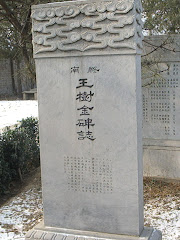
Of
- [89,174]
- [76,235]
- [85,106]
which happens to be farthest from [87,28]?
[76,235]

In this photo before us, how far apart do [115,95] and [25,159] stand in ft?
10.4

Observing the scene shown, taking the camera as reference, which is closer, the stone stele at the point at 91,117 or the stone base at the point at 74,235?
the stone stele at the point at 91,117

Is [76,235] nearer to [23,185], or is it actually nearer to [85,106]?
[85,106]

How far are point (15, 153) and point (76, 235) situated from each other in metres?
2.45

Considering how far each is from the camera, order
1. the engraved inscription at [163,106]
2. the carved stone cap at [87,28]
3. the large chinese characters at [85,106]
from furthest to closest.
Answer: the engraved inscription at [163,106], the large chinese characters at [85,106], the carved stone cap at [87,28]

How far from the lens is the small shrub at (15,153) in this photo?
4.72 meters

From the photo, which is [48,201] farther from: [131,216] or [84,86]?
[84,86]

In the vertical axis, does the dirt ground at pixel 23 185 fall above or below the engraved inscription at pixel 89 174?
below

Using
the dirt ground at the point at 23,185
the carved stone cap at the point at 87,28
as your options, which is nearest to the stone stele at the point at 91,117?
the carved stone cap at the point at 87,28

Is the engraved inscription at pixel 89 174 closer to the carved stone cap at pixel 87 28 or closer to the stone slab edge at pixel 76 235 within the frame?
the stone slab edge at pixel 76 235

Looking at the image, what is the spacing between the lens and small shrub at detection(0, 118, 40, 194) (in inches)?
186

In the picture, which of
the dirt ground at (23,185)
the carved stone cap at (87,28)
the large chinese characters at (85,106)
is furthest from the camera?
the dirt ground at (23,185)

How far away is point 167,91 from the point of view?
4.88 meters

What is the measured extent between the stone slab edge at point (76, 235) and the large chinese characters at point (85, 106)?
0.82 metres
